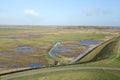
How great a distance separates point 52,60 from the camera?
76.1 metres

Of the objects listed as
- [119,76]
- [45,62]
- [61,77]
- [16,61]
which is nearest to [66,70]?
[61,77]

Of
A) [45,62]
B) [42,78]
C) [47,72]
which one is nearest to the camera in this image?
[42,78]

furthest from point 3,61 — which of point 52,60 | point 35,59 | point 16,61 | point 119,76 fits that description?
point 119,76

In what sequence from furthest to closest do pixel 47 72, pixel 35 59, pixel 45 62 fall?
1. pixel 35 59
2. pixel 45 62
3. pixel 47 72

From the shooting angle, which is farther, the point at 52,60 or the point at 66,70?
the point at 52,60

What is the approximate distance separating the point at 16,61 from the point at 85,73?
110 feet

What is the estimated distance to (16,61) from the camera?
75.4m

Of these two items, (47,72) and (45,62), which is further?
(45,62)

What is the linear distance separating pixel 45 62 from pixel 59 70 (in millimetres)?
21814

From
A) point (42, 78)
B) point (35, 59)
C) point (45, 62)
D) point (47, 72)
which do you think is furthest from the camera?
point (35, 59)

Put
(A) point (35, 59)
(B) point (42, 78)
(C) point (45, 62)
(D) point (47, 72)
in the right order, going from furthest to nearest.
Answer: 1. (A) point (35, 59)
2. (C) point (45, 62)
3. (D) point (47, 72)
4. (B) point (42, 78)

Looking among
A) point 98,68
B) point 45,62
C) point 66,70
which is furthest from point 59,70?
point 45,62

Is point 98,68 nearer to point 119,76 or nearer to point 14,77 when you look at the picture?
point 119,76

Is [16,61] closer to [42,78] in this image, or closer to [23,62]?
[23,62]
